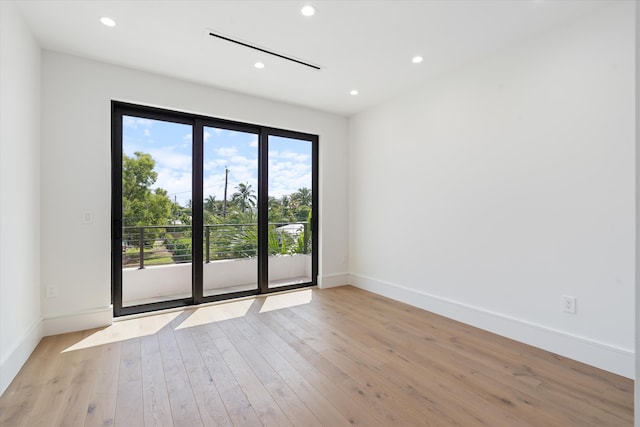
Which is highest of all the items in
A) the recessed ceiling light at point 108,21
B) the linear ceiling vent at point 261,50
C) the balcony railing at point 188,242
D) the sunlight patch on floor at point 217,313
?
the recessed ceiling light at point 108,21

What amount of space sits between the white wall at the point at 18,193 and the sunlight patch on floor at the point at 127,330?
0.37m

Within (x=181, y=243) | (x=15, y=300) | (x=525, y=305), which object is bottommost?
(x=525, y=305)

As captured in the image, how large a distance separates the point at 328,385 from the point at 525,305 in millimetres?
1876

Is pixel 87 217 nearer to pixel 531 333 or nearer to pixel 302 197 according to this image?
pixel 302 197

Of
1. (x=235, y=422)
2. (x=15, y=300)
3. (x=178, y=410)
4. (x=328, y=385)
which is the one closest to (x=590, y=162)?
(x=328, y=385)

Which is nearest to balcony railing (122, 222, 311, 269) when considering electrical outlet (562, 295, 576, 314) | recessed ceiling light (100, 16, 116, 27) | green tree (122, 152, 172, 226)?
green tree (122, 152, 172, 226)

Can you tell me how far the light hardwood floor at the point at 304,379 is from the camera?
1690 millimetres

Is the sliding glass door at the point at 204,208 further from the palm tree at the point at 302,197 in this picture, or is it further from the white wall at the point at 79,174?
the white wall at the point at 79,174

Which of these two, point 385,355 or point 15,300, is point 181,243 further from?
point 385,355

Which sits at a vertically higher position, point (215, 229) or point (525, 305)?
point (215, 229)

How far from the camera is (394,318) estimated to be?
3.24m

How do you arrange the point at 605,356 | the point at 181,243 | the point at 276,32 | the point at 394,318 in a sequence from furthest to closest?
the point at 181,243, the point at 394,318, the point at 276,32, the point at 605,356

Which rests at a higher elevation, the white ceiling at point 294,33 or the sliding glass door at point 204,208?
the white ceiling at point 294,33

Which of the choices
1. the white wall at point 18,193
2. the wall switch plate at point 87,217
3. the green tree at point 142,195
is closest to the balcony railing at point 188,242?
the green tree at point 142,195
